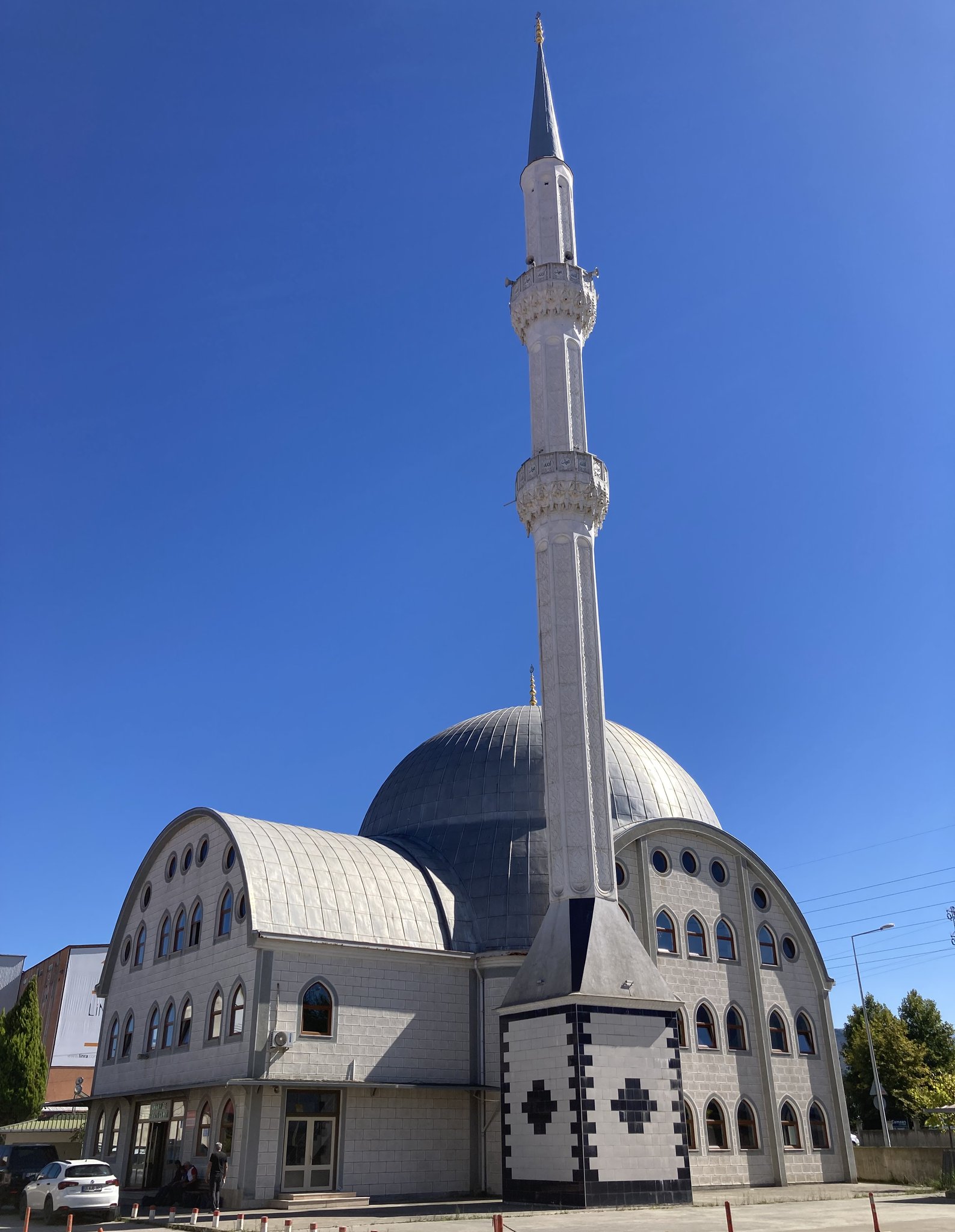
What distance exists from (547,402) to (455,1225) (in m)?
22.1

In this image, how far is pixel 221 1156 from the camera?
77.6 ft

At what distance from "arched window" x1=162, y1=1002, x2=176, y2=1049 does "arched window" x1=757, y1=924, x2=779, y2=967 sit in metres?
17.9

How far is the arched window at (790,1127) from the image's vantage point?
30.9m

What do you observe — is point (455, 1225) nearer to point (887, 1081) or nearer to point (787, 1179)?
point (787, 1179)

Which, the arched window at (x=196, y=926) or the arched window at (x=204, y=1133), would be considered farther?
the arched window at (x=196, y=926)

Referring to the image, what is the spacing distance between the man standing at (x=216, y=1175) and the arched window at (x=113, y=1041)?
10.9 metres

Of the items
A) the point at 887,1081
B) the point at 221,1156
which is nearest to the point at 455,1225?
the point at 221,1156

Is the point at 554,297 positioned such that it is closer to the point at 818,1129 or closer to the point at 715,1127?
the point at 715,1127

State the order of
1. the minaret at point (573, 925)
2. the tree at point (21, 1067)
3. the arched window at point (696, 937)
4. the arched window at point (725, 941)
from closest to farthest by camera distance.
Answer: the minaret at point (573, 925)
the arched window at point (696, 937)
the arched window at point (725, 941)
the tree at point (21, 1067)

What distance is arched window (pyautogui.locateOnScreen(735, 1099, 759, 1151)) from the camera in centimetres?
2988

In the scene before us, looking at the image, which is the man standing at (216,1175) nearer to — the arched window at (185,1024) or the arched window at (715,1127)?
the arched window at (185,1024)

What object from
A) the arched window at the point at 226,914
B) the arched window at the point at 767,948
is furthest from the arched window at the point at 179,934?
the arched window at the point at 767,948

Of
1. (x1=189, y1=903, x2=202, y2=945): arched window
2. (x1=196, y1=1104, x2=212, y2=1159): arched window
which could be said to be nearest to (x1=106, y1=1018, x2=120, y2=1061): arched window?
(x1=189, y1=903, x2=202, y2=945): arched window

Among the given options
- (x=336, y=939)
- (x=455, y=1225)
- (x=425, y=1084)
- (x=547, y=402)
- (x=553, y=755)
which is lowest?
(x=455, y=1225)
